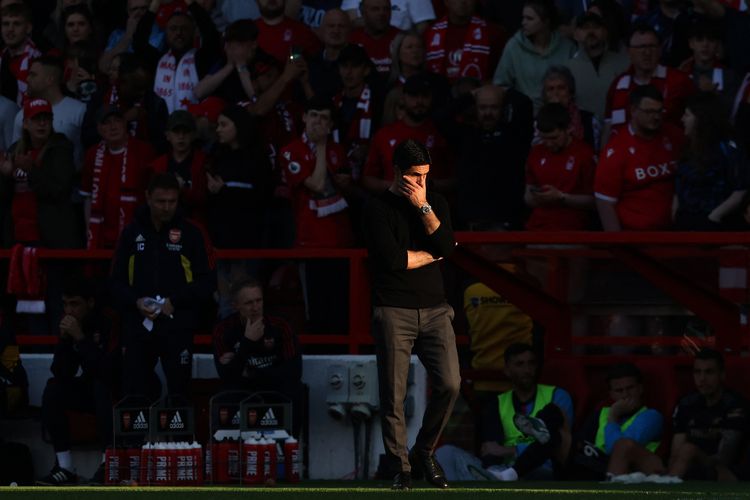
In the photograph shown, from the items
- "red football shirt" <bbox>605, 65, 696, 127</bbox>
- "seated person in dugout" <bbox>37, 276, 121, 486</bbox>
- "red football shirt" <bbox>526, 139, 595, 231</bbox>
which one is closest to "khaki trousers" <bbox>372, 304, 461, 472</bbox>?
"seated person in dugout" <bbox>37, 276, 121, 486</bbox>

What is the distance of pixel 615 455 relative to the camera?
12289 mm

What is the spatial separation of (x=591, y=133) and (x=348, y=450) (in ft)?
10.9

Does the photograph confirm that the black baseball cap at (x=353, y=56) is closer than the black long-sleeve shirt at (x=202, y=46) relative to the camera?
Yes

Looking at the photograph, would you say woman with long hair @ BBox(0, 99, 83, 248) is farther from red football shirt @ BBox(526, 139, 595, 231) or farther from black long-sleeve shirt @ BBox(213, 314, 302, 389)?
red football shirt @ BBox(526, 139, 595, 231)

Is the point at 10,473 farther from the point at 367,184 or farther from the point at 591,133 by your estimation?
the point at 591,133

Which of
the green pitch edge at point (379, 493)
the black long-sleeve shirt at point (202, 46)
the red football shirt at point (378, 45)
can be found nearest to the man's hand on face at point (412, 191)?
the green pitch edge at point (379, 493)

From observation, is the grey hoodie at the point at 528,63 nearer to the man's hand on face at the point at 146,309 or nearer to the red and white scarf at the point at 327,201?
the red and white scarf at the point at 327,201

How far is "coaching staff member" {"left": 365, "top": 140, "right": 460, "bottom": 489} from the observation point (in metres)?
9.91

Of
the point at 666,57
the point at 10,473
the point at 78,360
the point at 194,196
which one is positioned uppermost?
the point at 666,57

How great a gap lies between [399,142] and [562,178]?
1.43 m

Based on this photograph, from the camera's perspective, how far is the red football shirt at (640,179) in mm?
13680

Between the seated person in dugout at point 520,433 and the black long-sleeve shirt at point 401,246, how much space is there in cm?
265

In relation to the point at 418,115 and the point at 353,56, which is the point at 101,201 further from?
the point at 418,115

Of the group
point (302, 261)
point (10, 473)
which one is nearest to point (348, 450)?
point (302, 261)
